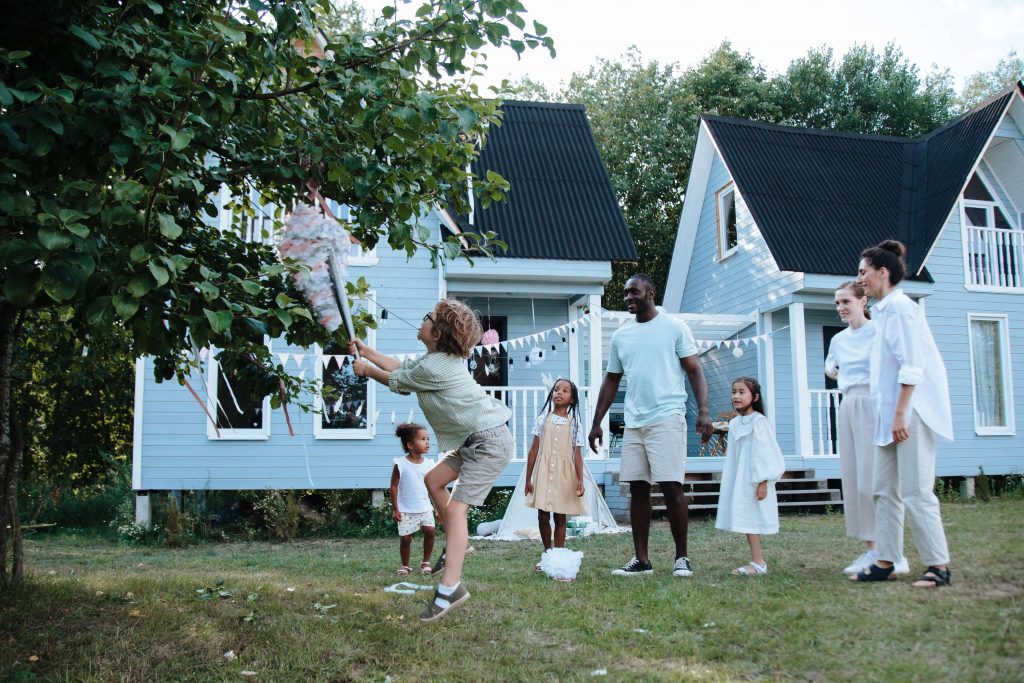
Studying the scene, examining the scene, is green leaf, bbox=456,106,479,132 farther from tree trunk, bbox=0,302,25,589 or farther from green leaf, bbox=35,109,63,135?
tree trunk, bbox=0,302,25,589

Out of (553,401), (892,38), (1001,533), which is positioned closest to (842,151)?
(1001,533)

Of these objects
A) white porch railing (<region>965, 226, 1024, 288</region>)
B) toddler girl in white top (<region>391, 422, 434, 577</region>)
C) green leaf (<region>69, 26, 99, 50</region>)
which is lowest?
toddler girl in white top (<region>391, 422, 434, 577</region>)

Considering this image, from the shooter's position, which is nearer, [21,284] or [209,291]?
[21,284]

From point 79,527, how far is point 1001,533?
473 inches

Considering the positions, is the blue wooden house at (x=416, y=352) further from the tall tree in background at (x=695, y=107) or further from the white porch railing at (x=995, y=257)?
the tall tree in background at (x=695, y=107)

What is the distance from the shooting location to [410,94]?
155 inches

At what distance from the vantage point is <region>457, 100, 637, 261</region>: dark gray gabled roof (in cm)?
1245

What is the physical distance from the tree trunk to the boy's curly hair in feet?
7.71

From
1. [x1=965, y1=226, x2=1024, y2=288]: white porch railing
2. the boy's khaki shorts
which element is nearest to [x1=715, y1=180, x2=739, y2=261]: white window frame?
Answer: [x1=965, y1=226, x2=1024, y2=288]: white porch railing

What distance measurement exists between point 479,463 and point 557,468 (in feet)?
7.49

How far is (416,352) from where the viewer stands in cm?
1210

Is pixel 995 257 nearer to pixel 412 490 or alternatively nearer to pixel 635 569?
pixel 635 569

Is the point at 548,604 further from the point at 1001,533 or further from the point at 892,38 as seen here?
the point at 892,38

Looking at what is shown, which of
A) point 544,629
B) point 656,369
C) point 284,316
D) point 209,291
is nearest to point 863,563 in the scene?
point 656,369
